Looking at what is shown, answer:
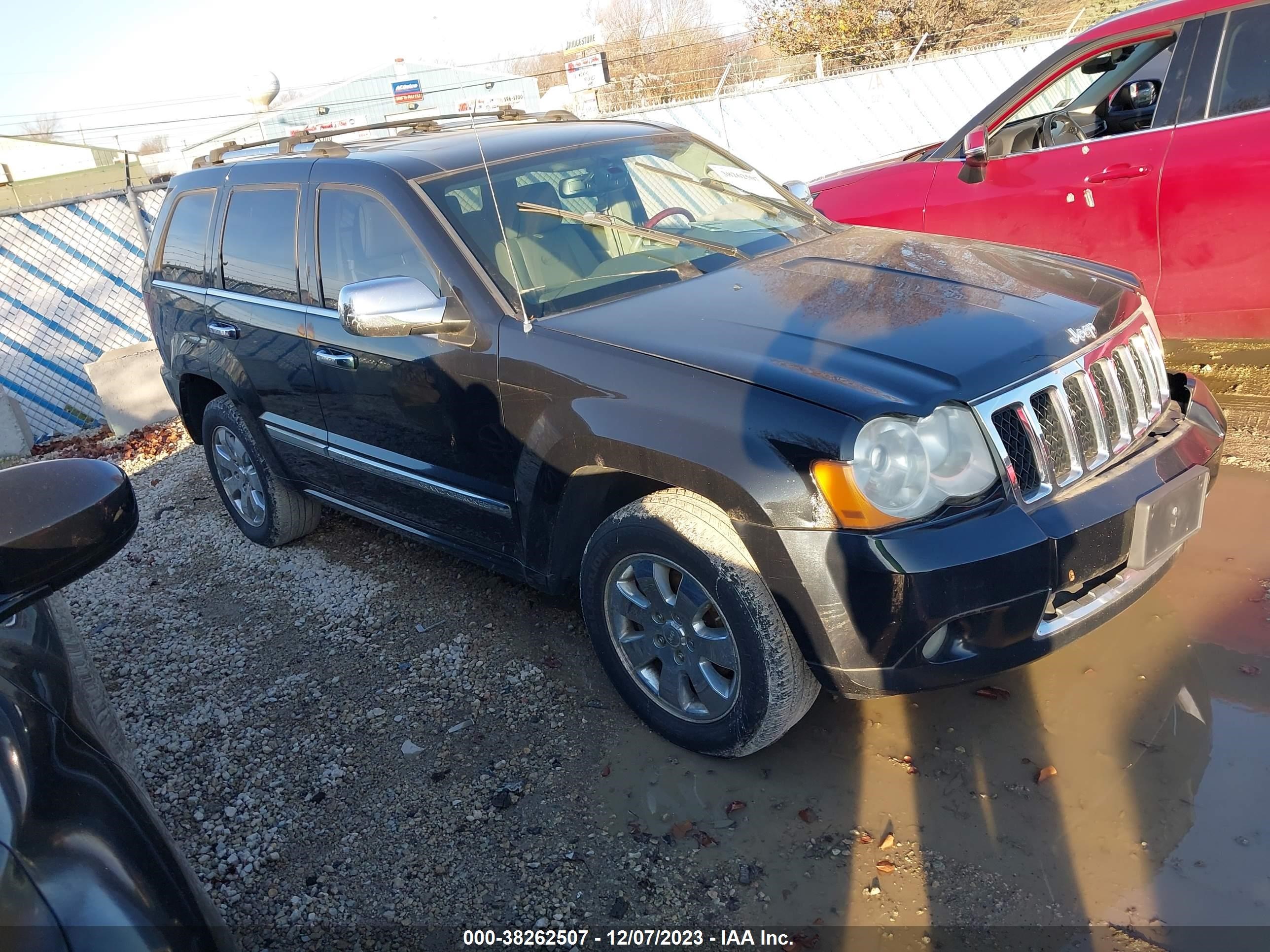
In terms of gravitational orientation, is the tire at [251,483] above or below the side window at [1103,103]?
below

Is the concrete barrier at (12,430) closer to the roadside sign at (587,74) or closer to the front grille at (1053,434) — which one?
the front grille at (1053,434)

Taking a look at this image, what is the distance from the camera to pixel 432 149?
3.66 m

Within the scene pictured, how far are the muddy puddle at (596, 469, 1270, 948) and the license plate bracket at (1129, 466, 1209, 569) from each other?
1.81 ft

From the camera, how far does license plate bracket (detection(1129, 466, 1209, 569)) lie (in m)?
2.51

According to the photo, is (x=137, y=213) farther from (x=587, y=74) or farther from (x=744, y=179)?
(x=587, y=74)

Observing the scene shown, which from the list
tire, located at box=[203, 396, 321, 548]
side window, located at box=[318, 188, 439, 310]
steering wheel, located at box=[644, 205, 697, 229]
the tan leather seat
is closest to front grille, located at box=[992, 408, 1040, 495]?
the tan leather seat

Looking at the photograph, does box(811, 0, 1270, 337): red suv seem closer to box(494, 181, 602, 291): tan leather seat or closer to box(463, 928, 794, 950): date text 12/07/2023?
box(494, 181, 602, 291): tan leather seat

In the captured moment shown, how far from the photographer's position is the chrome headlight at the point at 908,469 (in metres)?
2.30

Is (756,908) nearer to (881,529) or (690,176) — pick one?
(881,529)

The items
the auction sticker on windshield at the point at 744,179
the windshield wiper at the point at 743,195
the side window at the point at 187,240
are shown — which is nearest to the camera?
the windshield wiper at the point at 743,195

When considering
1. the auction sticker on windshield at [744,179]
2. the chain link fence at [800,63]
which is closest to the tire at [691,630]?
the auction sticker on windshield at [744,179]

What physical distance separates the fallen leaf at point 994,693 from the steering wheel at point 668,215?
2049 millimetres

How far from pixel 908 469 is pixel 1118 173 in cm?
333

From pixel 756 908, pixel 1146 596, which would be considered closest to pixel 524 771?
pixel 756 908
